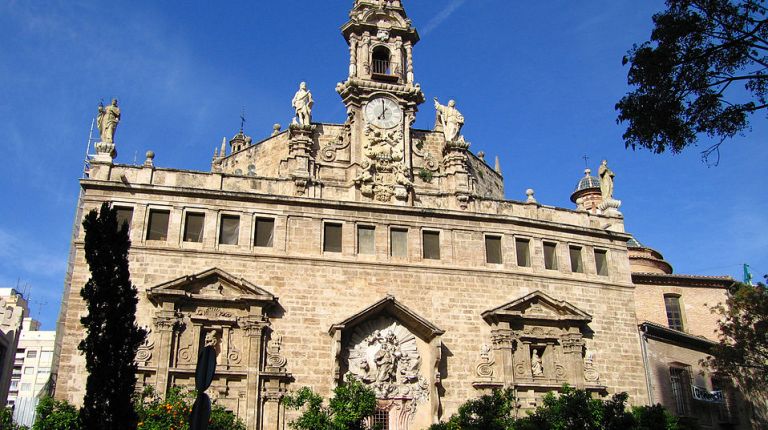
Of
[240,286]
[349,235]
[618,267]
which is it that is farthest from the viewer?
[618,267]

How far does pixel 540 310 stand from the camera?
28.4 meters

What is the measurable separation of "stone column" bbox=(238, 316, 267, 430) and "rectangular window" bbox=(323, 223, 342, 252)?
3709 mm

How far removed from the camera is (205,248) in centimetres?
2627

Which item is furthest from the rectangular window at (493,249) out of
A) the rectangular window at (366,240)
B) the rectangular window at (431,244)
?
the rectangular window at (366,240)

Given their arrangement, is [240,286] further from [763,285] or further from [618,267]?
[763,285]

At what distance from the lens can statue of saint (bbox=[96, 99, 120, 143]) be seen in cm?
2766

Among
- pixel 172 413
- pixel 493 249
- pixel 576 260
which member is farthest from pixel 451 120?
pixel 172 413

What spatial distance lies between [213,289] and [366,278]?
534 centimetres

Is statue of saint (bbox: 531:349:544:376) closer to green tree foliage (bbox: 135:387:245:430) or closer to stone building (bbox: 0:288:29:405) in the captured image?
green tree foliage (bbox: 135:387:245:430)

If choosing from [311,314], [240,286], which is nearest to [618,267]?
[311,314]

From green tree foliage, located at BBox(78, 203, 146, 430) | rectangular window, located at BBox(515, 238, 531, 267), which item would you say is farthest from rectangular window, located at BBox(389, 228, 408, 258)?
green tree foliage, located at BBox(78, 203, 146, 430)

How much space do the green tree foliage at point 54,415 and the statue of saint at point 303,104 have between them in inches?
532

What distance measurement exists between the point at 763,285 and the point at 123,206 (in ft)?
77.6

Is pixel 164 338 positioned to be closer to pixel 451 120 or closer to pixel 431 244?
pixel 431 244
